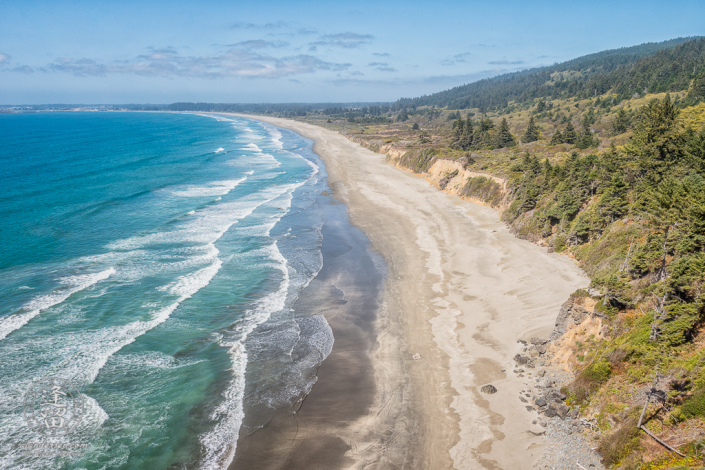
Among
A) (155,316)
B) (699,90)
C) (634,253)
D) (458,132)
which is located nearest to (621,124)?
(699,90)

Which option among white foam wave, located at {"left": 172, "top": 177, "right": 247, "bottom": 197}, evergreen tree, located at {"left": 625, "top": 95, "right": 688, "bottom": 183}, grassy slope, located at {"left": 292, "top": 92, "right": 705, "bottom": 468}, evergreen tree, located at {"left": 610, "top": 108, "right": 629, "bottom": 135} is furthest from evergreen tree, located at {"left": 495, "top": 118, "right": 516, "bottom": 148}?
grassy slope, located at {"left": 292, "top": 92, "right": 705, "bottom": 468}

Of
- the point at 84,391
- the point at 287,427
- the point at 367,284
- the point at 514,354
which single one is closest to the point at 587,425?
the point at 514,354

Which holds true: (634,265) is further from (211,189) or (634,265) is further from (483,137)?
(483,137)

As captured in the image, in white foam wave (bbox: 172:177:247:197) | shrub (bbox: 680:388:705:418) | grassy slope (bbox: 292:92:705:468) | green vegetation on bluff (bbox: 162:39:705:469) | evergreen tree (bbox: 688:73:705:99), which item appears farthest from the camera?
evergreen tree (bbox: 688:73:705:99)

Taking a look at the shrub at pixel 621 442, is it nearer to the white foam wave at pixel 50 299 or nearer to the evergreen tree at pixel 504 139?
the white foam wave at pixel 50 299

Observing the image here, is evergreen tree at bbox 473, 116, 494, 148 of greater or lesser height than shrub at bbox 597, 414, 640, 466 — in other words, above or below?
above

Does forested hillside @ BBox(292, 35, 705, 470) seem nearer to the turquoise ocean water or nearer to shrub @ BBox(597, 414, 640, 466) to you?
shrub @ BBox(597, 414, 640, 466)

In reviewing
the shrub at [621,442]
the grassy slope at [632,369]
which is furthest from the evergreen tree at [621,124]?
the shrub at [621,442]
